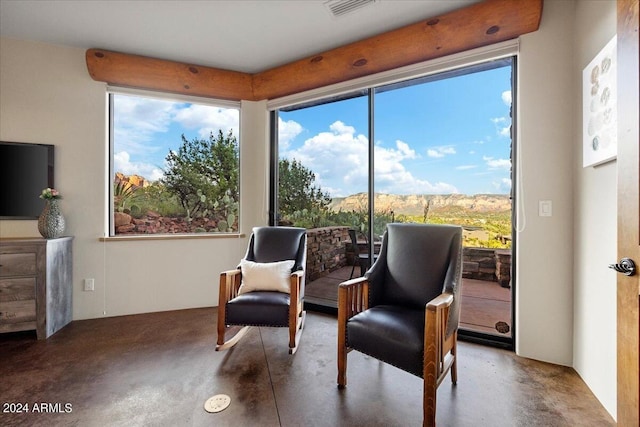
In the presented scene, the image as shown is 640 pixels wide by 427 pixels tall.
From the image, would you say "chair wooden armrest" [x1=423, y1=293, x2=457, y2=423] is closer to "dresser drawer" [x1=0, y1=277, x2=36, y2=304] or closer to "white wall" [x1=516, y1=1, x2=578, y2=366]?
"white wall" [x1=516, y1=1, x2=578, y2=366]

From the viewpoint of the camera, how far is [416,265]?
2.06 m

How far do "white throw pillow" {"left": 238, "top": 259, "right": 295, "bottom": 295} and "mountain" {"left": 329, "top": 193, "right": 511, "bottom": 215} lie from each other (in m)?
1.05

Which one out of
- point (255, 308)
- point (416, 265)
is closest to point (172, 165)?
point (255, 308)

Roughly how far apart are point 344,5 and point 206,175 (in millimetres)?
2292

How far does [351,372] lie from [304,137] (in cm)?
245

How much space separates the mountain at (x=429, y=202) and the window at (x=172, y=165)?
1.51 metres

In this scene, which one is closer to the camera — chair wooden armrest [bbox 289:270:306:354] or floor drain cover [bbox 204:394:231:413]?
floor drain cover [bbox 204:394:231:413]

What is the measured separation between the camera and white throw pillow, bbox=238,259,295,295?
8.14 feet

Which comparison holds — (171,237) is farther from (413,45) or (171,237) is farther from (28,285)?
(413,45)

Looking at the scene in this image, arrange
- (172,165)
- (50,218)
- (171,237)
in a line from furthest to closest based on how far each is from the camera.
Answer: (172,165) → (171,237) → (50,218)

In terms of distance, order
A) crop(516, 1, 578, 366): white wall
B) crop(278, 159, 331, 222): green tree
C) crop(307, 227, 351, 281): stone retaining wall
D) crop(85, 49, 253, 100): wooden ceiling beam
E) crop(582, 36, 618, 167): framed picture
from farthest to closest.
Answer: crop(278, 159, 331, 222): green tree, crop(307, 227, 351, 281): stone retaining wall, crop(85, 49, 253, 100): wooden ceiling beam, crop(516, 1, 578, 366): white wall, crop(582, 36, 618, 167): framed picture

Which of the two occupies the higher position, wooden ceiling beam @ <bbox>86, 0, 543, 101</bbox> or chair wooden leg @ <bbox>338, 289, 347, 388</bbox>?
wooden ceiling beam @ <bbox>86, 0, 543, 101</bbox>

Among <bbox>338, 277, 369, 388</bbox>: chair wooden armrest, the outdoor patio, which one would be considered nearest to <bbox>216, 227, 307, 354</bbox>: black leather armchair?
<bbox>338, 277, 369, 388</bbox>: chair wooden armrest

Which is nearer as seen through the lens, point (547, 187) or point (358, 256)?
point (547, 187)
